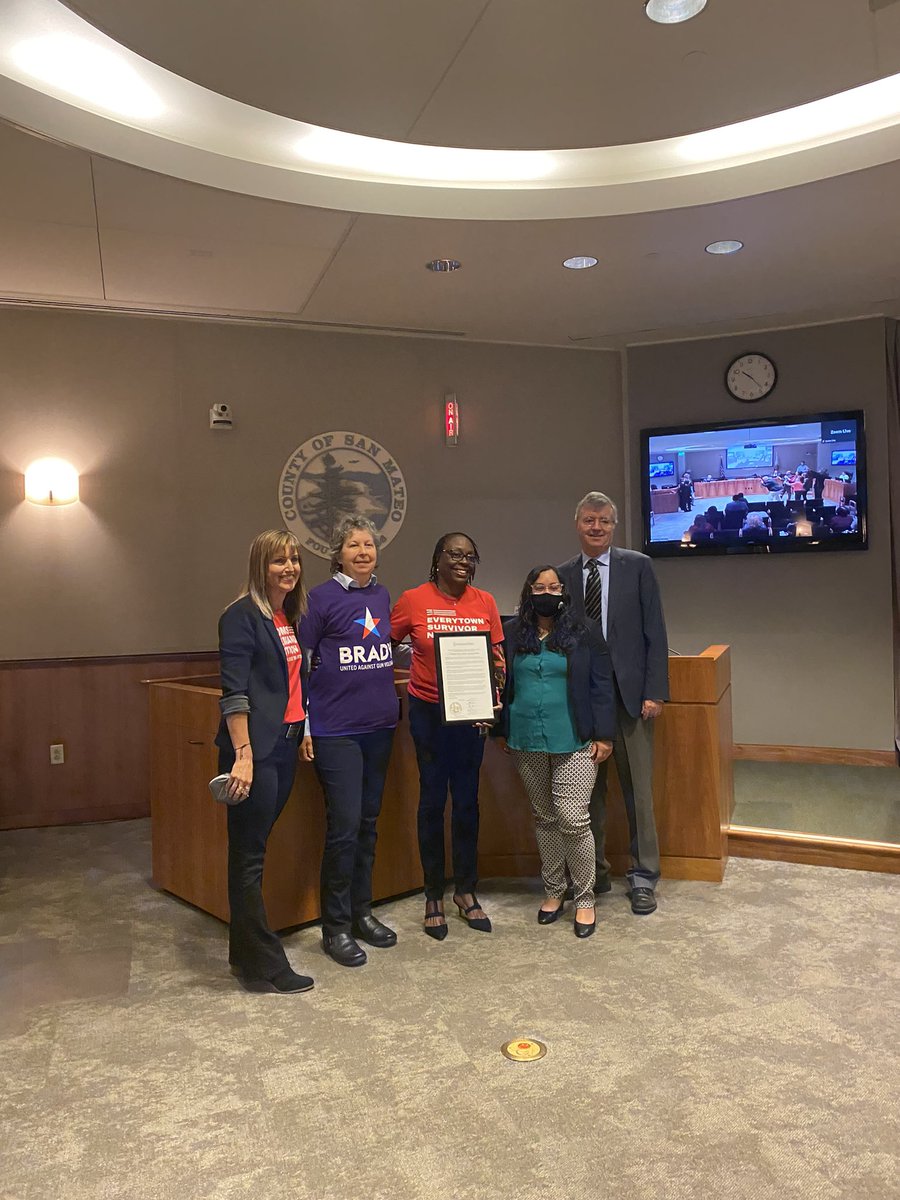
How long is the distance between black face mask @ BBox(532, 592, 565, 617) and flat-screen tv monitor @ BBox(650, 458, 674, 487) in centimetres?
330

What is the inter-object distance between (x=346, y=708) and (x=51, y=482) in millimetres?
3123

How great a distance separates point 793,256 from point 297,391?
10.3 feet

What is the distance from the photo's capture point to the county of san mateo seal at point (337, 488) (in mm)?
6074

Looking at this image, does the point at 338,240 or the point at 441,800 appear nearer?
the point at 441,800

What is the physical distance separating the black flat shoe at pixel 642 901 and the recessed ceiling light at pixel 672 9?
3222 millimetres

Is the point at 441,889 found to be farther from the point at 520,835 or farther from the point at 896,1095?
the point at 896,1095

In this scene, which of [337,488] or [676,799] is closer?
[676,799]

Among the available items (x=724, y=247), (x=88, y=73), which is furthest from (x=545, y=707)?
(x=88, y=73)

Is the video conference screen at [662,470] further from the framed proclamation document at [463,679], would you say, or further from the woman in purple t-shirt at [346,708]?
the woman in purple t-shirt at [346,708]

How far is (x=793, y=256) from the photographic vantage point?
497 cm

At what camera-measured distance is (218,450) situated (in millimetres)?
5891

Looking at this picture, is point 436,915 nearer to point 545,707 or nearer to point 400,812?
point 400,812

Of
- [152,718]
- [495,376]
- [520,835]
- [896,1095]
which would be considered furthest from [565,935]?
[495,376]

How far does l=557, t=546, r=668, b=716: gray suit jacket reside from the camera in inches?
151
